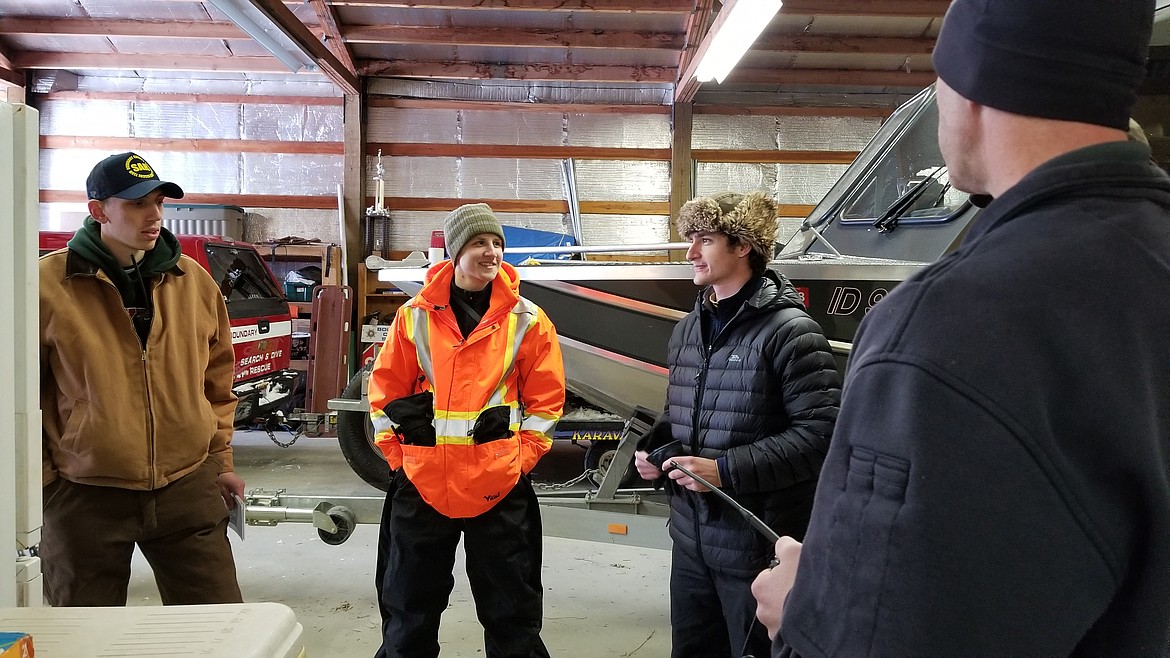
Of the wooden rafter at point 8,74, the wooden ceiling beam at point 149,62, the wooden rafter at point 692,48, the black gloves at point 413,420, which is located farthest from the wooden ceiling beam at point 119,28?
the black gloves at point 413,420

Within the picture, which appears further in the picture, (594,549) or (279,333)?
(279,333)

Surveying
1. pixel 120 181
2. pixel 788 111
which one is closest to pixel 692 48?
pixel 788 111

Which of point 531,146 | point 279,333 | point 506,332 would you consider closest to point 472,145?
point 531,146

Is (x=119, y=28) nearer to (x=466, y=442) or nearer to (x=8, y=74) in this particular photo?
(x=8, y=74)

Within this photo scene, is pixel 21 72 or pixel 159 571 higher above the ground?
pixel 21 72

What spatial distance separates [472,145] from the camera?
7480 mm

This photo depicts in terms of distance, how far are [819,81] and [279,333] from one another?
19.4 ft

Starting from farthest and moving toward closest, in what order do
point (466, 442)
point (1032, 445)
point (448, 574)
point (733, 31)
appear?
point (733, 31)
point (448, 574)
point (466, 442)
point (1032, 445)

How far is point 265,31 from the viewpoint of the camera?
5730mm

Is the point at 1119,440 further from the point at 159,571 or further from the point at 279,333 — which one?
the point at 279,333

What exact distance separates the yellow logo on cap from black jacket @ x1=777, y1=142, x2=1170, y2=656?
1.97 metres

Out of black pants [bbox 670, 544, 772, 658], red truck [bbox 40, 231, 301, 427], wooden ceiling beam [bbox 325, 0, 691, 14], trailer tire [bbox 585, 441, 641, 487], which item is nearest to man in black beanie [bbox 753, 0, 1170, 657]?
black pants [bbox 670, 544, 772, 658]

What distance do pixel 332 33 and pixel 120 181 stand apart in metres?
5.45

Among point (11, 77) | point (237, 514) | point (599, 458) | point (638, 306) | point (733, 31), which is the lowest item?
point (599, 458)
